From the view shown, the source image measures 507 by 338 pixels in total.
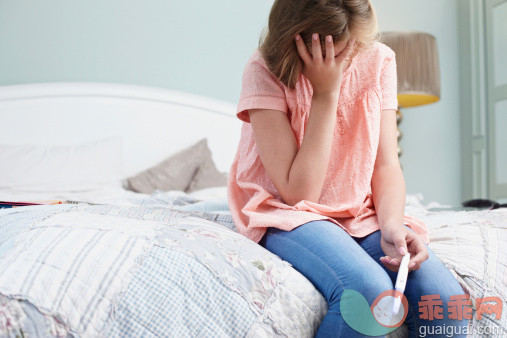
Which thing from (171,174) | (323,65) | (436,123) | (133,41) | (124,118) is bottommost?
(436,123)

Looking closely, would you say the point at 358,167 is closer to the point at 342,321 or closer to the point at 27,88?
the point at 342,321

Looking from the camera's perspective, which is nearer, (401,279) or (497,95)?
(401,279)

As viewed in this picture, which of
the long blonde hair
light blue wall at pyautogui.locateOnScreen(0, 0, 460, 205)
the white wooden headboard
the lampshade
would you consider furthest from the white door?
the long blonde hair

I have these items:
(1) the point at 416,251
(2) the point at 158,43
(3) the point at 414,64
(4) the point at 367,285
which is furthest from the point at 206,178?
(4) the point at 367,285

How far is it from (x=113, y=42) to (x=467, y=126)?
2165mm

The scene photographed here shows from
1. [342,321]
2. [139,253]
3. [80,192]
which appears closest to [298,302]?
[342,321]

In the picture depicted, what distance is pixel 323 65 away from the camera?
0.99 metres

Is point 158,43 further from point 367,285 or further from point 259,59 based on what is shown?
point 367,285

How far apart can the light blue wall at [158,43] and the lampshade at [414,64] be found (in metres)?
0.42

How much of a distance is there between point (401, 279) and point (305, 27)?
51 cm

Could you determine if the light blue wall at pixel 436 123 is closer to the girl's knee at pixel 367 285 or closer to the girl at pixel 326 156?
the girl at pixel 326 156

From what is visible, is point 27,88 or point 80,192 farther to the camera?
point 27,88

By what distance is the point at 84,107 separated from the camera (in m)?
2.43

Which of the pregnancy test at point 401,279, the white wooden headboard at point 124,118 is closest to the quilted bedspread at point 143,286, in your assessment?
the pregnancy test at point 401,279
